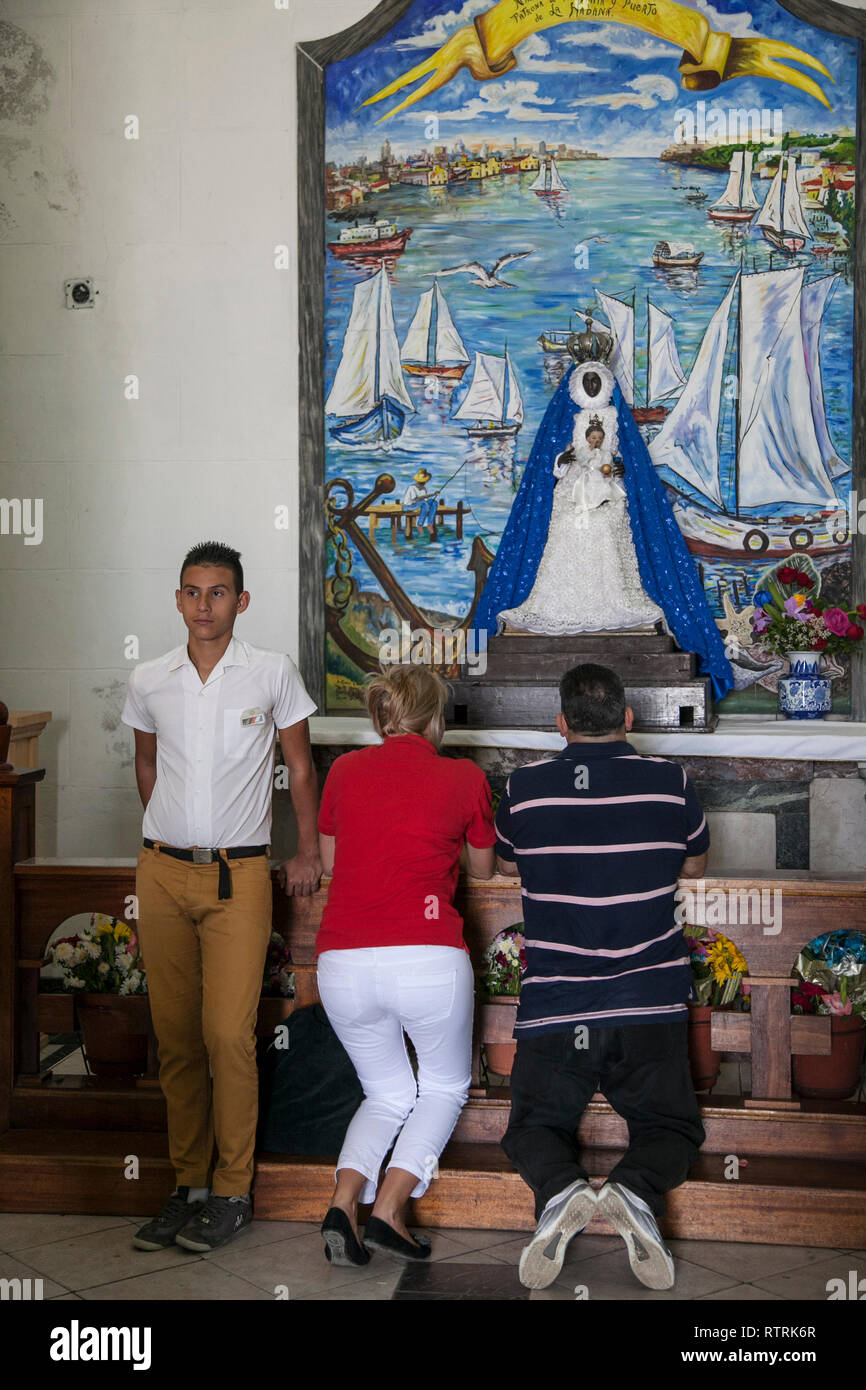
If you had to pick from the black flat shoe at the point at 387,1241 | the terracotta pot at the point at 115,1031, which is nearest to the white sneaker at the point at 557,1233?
the black flat shoe at the point at 387,1241

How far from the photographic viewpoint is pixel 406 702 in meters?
3.37

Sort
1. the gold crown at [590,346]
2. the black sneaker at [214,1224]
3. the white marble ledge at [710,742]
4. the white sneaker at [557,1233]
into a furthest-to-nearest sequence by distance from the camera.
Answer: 1. the gold crown at [590,346]
2. the white marble ledge at [710,742]
3. the black sneaker at [214,1224]
4. the white sneaker at [557,1233]

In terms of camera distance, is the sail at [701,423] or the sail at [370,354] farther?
the sail at [370,354]

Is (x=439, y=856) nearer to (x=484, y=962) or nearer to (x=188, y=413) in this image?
(x=484, y=962)

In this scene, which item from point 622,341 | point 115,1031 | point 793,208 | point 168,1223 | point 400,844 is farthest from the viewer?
point 622,341

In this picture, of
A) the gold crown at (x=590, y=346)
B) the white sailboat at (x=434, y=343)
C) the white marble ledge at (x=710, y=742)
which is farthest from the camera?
the white sailboat at (x=434, y=343)

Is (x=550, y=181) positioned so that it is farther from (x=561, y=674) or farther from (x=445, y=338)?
(x=561, y=674)

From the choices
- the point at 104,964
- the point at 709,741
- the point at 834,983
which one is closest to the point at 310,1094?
the point at 104,964

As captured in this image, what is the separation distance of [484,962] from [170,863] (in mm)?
891

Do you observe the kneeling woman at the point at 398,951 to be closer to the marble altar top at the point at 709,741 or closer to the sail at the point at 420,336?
the marble altar top at the point at 709,741

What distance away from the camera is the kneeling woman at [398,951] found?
3.25m

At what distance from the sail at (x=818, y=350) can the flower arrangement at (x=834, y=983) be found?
287cm

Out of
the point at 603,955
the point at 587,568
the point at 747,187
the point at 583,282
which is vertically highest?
the point at 747,187

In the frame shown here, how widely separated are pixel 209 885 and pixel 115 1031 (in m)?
0.69
